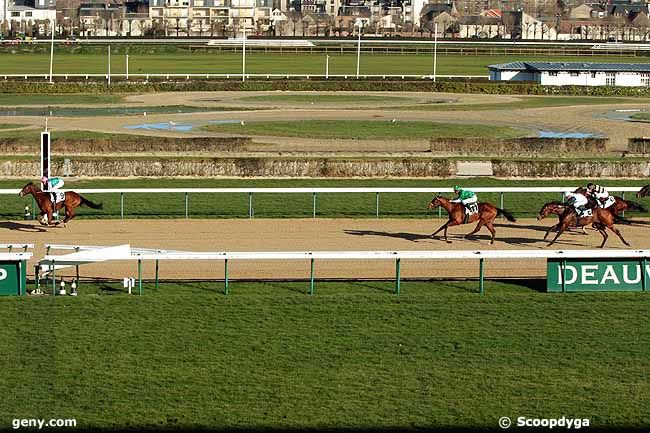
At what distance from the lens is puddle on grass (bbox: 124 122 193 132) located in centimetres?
4253

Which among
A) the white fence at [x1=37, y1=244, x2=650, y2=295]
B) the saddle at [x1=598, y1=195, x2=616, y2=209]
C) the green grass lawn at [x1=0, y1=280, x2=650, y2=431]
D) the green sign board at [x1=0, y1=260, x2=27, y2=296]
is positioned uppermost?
the saddle at [x1=598, y1=195, x2=616, y2=209]

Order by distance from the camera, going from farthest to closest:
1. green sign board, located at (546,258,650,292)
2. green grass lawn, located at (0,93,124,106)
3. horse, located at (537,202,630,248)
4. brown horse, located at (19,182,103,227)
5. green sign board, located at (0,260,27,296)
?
1. green grass lawn, located at (0,93,124,106)
2. brown horse, located at (19,182,103,227)
3. horse, located at (537,202,630,248)
4. green sign board, located at (546,258,650,292)
5. green sign board, located at (0,260,27,296)

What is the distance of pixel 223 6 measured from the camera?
153000 millimetres

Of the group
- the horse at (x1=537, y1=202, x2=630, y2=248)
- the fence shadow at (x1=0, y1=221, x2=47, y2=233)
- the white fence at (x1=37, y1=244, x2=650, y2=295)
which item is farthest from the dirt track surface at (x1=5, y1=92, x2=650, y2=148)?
the white fence at (x1=37, y1=244, x2=650, y2=295)

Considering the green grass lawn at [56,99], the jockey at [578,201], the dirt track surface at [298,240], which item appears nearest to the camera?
the dirt track surface at [298,240]

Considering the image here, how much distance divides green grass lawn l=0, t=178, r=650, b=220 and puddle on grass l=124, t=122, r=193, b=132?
1389 centimetres

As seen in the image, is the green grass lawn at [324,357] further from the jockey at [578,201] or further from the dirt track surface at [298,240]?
the jockey at [578,201]

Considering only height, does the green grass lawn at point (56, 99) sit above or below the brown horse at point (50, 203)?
below

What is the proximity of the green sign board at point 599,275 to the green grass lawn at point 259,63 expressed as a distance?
5673 cm

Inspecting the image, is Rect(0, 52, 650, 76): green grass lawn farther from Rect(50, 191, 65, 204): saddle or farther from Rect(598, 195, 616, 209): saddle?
Rect(598, 195, 616, 209): saddle

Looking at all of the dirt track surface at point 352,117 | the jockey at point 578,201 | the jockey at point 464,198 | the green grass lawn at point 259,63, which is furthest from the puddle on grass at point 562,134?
the green grass lawn at point 259,63

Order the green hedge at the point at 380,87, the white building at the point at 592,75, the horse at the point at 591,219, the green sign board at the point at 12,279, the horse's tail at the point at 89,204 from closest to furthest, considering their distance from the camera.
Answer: the green sign board at the point at 12,279 → the horse at the point at 591,219 → the horse's tail at the point at 89,204 → the green hedge at the point at 380,87 → the white building at the point at 592,75

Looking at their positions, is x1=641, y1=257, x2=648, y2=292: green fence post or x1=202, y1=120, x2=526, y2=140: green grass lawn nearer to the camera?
x1=641, y1=257, x2=648, y2=292: green fence post

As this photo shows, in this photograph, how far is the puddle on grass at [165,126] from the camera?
42.5 metres
